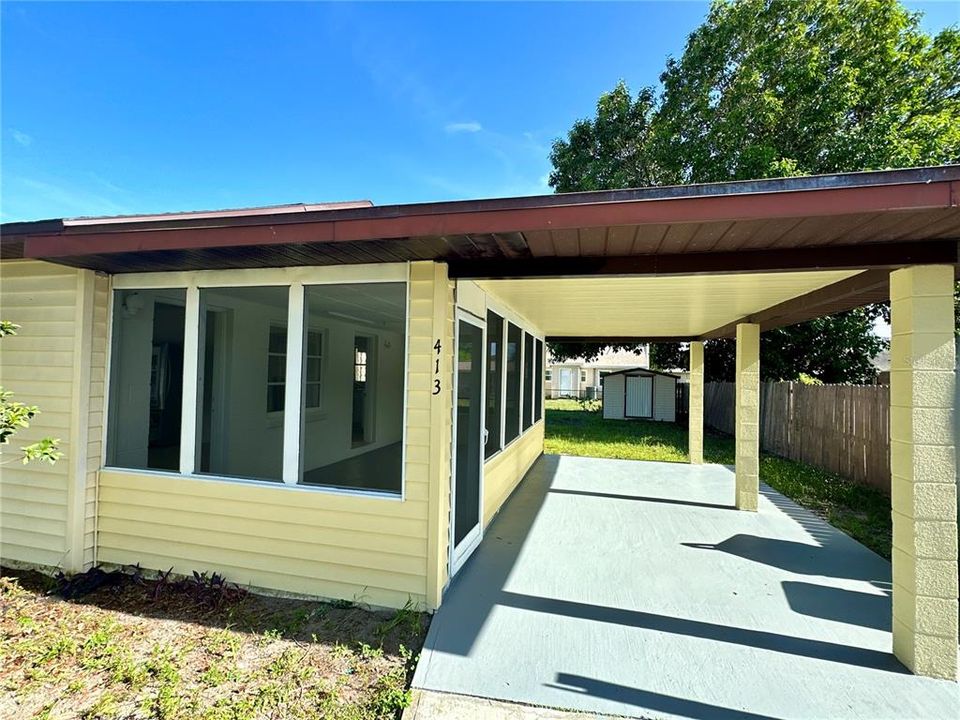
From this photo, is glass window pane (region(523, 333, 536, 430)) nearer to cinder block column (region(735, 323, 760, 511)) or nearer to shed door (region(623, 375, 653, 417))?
cinder block column (region(735, 323, 760, 511))

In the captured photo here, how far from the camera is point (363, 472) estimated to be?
6871 millimetres

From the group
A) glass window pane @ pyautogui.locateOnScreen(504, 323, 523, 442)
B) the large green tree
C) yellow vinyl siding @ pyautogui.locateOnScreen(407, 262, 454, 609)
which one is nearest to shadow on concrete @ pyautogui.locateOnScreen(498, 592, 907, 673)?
yellow vinyl siding @ pyautogui.locateOnScreen(407, 262, 454, 609)

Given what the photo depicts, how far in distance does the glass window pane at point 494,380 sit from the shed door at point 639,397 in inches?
509

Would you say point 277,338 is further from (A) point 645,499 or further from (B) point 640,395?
(B) point 640,395

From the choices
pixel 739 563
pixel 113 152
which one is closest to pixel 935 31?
pixel 739 563

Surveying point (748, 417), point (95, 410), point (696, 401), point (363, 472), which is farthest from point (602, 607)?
point (696, 401)

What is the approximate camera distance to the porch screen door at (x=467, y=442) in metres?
3.49

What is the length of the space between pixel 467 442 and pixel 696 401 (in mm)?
5918

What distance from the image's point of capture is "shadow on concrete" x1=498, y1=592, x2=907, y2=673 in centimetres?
259

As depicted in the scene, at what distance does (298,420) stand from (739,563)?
3.79 meters

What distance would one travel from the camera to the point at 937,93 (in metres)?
10.8

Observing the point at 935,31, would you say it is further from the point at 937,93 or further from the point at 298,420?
the point at 298,420

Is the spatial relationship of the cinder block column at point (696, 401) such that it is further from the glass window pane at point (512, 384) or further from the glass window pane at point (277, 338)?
the glass window pane at point (277, 338)

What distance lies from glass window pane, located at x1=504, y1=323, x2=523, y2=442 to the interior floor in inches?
54.2
